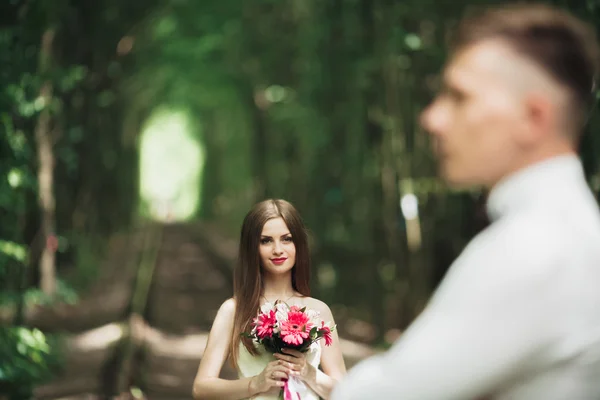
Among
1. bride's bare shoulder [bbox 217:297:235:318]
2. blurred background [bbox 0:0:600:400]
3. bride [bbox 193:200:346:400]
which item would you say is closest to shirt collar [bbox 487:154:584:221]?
blurred background [bbox 0:0:600:400]

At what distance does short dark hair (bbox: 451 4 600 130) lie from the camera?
135 cm

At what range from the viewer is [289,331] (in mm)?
2238

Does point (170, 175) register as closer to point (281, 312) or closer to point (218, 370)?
point (218, 370)

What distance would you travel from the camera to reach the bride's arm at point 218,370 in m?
2.30

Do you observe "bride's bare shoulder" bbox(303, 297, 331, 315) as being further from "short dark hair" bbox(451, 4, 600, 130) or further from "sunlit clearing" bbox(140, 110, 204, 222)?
"sunlit clearing" bbox(140, 110, 204, 222)

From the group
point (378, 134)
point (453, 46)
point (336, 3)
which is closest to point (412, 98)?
point (378, 134)

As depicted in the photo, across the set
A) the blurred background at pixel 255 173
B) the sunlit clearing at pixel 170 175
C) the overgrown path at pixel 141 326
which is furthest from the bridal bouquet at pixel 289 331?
the sunlit clearing at pixel 170 175

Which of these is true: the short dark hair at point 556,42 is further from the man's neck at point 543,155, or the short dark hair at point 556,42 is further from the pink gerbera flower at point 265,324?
the pink gerbera flower at point 265,324

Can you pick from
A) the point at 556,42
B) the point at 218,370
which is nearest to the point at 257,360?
the point at 218,370

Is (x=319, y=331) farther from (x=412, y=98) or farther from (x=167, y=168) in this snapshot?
(x=167, y=168)

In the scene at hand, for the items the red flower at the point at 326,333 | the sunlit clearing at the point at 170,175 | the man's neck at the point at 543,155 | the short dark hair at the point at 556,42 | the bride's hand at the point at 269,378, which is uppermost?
the sunlit clearing at the point at 170,175

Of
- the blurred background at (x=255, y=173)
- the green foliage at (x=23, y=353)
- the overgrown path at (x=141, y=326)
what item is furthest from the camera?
the overgrown path at (x=141, y=326)

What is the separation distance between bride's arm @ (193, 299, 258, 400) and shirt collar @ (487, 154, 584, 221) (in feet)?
3.79

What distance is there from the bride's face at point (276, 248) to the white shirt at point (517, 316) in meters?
1.05
